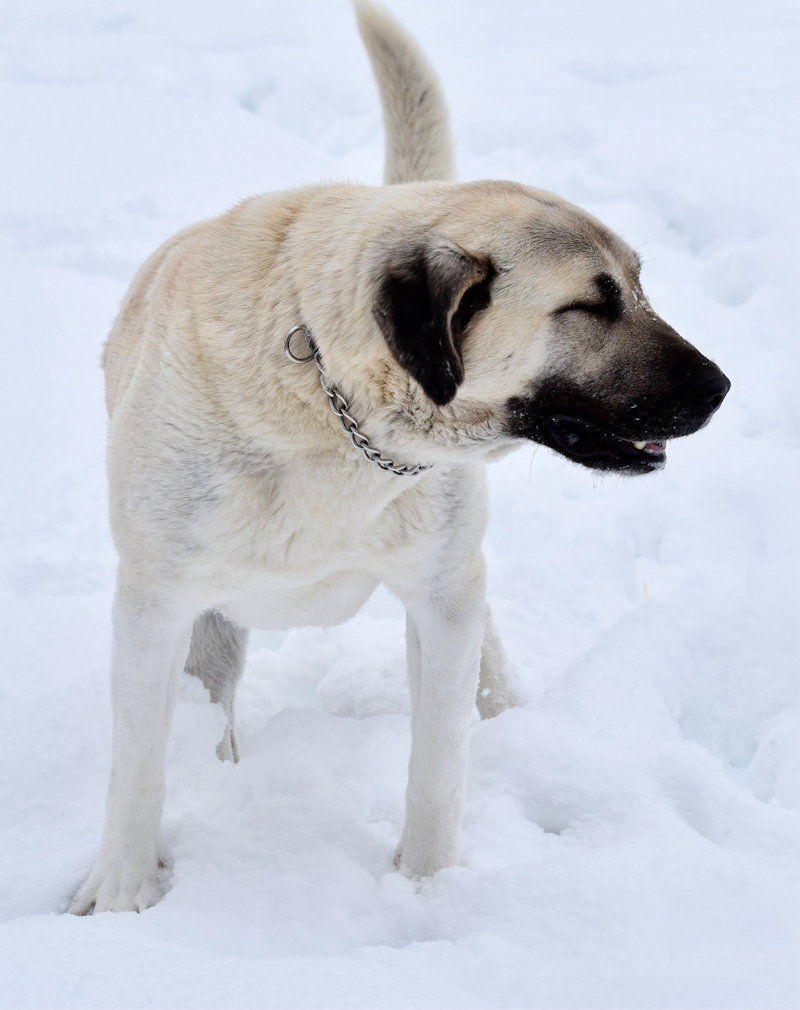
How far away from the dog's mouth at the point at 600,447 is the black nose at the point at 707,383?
143 millimetres

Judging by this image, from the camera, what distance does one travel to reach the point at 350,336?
213 centimetres

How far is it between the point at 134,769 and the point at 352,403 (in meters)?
1.14

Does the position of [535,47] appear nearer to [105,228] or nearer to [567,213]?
[105,228]

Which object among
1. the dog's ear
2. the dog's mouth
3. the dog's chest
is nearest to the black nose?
the dog's mouth

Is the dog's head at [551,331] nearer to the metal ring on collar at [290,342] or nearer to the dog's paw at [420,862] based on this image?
the metal ring on collar at [290,342]

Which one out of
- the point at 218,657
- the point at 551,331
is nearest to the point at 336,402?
the point at 551,331

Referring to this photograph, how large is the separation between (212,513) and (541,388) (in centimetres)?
82

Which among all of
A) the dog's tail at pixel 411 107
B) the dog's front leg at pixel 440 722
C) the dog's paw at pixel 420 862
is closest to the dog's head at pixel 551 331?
the dog's front leg at pixel 440 722

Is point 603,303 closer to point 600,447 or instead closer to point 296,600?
point 600,447

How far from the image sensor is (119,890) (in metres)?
2.48

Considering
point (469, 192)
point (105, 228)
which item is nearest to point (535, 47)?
point (105, 228)

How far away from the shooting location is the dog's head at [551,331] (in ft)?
6.98

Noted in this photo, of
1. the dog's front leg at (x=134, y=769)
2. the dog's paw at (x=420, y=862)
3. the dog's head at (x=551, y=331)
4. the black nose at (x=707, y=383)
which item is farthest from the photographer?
the dog's paw at (x=420, y=862)

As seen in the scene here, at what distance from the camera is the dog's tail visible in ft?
10.7
